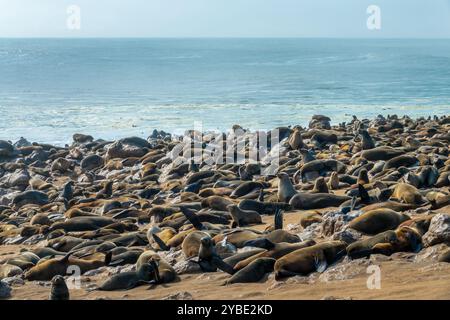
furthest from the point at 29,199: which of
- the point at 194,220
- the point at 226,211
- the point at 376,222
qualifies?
the point at 376,222

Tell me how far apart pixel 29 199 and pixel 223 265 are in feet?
29.4

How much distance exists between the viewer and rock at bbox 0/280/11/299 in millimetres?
7535

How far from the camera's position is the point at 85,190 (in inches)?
615

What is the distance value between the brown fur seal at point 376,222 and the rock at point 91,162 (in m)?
13.3

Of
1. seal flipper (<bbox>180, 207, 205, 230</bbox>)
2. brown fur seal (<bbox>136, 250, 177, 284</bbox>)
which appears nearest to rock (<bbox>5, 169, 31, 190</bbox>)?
seal flipper (<bbox>180, 207, 205, 230</bbox>)

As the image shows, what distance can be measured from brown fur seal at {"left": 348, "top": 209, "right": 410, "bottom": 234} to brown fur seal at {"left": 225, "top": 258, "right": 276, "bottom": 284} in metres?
1.23

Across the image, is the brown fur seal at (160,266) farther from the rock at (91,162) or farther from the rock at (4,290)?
the rock at (91,162)

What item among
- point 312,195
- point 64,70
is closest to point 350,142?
point 312,195

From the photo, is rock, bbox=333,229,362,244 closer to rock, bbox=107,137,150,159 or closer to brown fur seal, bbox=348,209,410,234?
brown fur seal, bbox=348,209,410,234

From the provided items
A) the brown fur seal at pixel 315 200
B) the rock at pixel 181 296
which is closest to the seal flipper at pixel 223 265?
the rock at pixel 181 296

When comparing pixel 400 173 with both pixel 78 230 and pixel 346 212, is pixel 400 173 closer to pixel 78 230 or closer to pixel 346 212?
pixel 346 212

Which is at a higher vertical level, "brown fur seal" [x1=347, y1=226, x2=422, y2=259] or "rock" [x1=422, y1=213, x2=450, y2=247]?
"rock" [x1=422, y1=213, x2=450, y2=247]

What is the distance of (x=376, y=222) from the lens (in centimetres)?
773

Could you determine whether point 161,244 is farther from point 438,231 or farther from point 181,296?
point 438,231
